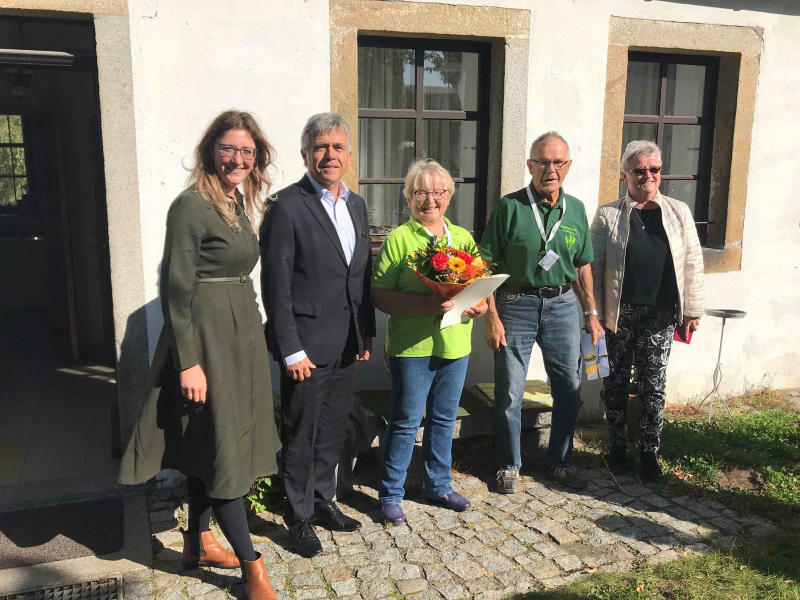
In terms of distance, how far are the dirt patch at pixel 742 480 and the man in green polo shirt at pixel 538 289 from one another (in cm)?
95

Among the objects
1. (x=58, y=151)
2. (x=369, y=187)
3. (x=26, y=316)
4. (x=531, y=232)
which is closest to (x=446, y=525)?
(x=531, y=232)

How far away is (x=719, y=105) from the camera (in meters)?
5.96

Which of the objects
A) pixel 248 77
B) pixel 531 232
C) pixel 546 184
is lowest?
pixel 531 232

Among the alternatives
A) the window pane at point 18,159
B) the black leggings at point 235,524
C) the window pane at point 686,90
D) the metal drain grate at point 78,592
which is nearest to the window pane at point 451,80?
the window pane at point 686,90

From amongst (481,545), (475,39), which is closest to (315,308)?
(481,545)

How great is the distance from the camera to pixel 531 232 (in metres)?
4.11

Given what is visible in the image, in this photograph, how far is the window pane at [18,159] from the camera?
10180mm

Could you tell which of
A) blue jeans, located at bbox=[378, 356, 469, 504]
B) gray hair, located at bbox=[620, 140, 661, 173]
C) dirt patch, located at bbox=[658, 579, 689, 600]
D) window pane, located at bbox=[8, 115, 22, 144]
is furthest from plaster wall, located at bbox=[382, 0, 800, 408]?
window pane, located at bbox=[8, 115, 22, 144]

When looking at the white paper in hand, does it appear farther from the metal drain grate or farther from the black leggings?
the metal drain grate

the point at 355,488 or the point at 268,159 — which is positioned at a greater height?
the point at 268,159

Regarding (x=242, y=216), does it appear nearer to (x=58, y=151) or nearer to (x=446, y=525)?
(x=446, y=525)

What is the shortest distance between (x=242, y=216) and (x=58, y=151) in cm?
437

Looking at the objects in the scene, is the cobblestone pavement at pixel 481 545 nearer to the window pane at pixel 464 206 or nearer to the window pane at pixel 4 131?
the window pane at pixel 464 206

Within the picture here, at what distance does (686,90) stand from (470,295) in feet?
11.6
